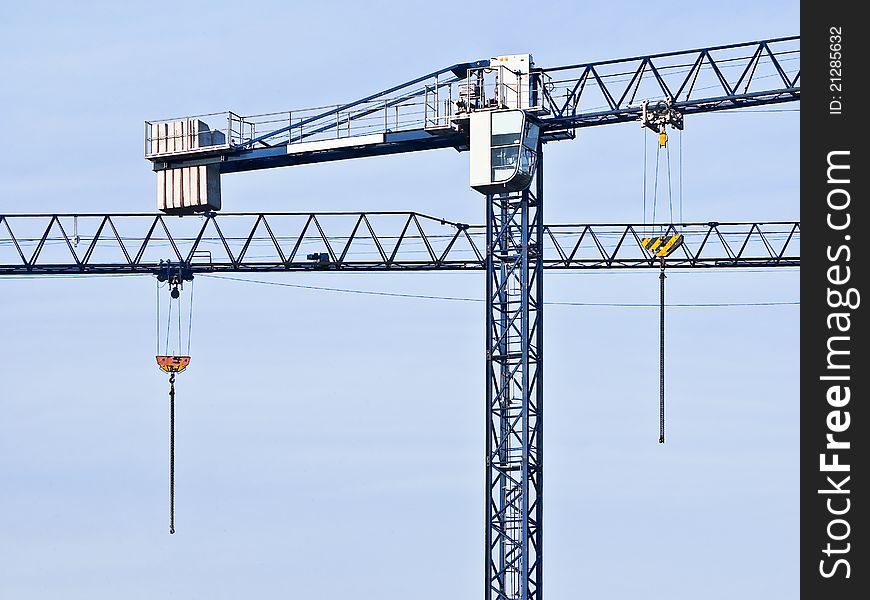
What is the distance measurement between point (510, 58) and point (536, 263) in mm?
8351

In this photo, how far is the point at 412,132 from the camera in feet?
210

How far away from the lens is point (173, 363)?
67125 mm

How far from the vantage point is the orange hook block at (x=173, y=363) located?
6694 cm

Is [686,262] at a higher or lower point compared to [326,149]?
lower

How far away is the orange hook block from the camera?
66938 mm
